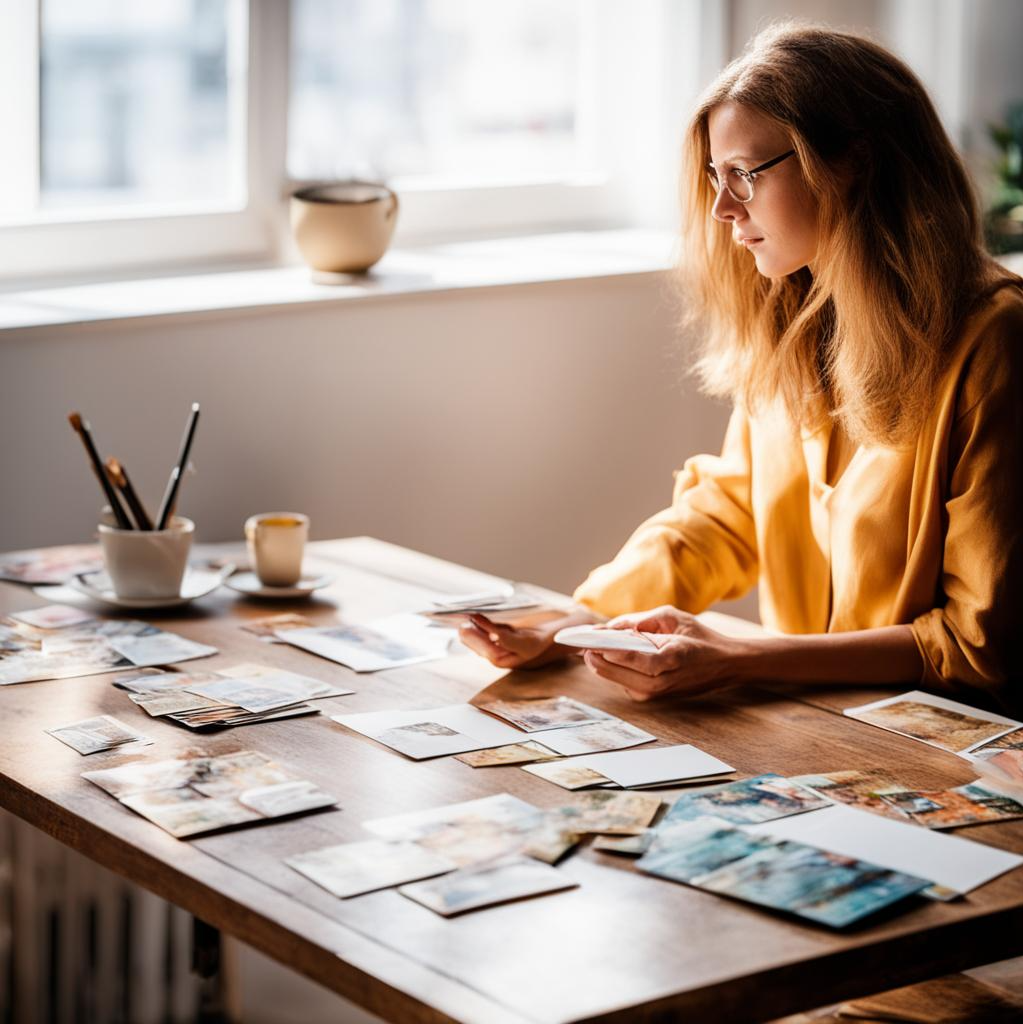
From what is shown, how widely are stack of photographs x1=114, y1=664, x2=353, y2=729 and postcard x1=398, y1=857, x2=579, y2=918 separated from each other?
0.44 m

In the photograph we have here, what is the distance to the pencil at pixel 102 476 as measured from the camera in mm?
2150

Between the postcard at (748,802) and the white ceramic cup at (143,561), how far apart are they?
866 mm

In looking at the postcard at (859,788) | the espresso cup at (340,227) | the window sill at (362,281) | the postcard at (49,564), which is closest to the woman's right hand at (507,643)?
the postcard at (859,788)

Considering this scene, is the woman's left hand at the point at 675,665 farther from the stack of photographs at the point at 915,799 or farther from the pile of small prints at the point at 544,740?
the stack of photographs at the point at 915,799

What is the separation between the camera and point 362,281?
9.59 feet

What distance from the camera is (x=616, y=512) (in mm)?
3279

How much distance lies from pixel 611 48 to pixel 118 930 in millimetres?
2038

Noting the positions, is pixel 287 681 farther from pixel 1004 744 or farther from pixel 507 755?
pixel 1004 744

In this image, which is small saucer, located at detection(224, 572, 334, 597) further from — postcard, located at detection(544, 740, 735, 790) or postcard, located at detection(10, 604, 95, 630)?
postcard, located at detection(544, 740, 735, 790)

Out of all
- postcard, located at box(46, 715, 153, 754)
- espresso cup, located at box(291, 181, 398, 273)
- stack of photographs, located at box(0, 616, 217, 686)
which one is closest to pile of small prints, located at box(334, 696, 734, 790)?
postcard, located at box(46, 715, 153, 754)

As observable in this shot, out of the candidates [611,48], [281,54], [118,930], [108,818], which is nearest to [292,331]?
[281,54]

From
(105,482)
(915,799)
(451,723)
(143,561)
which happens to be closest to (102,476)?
(105,482)

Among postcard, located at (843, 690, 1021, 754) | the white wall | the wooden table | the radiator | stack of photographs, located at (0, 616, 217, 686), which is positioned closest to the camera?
the wooden table

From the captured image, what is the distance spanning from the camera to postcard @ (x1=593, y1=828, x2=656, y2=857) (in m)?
1.40
